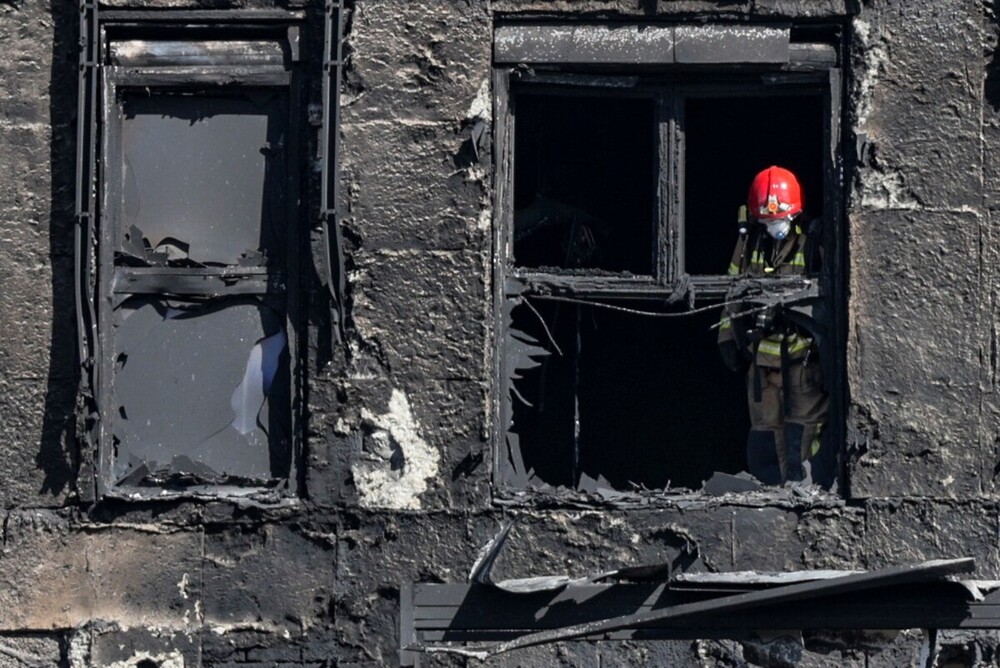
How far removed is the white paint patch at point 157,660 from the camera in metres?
7.54

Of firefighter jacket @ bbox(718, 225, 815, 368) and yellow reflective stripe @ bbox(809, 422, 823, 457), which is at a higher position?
firefighter jacket @ bbox(718, 225, 815, 368)

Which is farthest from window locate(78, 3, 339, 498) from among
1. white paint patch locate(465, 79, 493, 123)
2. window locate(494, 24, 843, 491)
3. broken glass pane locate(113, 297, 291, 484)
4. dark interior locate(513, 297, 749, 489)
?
dark interior locate(513, 297, 749, 489)

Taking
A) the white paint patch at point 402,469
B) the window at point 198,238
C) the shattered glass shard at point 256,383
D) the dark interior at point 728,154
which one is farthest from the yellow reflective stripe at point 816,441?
the shattered glass shard at point 256,383

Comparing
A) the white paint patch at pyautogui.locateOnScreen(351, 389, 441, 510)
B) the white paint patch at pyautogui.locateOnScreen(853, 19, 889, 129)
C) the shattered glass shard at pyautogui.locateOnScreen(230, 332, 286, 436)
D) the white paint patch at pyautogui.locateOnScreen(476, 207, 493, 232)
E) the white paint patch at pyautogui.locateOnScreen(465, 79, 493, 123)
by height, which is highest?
the white paint patch at pyautogui.locateOnScreen(853, 19, 889, 129)

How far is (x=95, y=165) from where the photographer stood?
305 inches

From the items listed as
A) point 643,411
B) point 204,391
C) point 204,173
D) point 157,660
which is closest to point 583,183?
point 643,411

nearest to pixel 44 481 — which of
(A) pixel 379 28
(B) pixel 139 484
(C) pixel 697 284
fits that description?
(B) pixel 139 484

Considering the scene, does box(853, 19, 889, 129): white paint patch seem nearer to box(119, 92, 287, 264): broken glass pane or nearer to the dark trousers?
the dark trousers

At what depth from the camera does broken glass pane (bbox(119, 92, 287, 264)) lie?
25.8ft

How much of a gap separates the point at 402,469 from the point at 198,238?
1313 mm

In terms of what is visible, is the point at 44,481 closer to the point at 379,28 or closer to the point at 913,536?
the point at 379,28

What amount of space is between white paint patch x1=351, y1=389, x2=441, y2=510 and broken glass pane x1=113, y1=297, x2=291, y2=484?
38 cm

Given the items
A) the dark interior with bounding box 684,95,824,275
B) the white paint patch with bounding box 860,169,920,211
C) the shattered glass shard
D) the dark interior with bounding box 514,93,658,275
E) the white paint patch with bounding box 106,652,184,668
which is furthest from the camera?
the dark interior with bounding box 684,95,824,275

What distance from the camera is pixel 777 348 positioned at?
8055 mm
